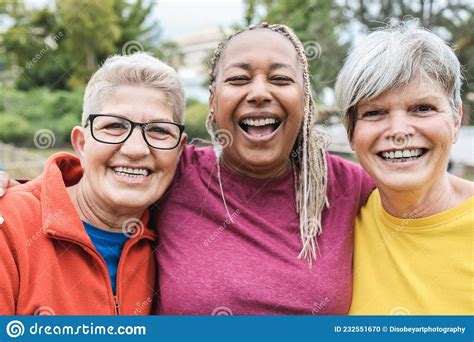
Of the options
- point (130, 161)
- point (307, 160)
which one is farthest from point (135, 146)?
point (307, 160)

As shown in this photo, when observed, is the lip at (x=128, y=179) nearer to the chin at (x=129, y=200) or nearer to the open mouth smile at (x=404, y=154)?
the chin at (x=129, y=200)

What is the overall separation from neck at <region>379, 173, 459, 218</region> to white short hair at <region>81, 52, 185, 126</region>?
1.03 metres

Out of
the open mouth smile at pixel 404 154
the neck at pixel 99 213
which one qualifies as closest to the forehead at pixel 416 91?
the open mouth smile at pixel 404 154

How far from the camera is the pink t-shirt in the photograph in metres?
2.21

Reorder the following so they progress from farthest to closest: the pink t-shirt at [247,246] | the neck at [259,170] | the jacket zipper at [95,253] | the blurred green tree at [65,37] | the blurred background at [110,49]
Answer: the blurred green tree at [65,37] < the blurred background at [110,49] < the neck at [259,170] < the pink t-shirt at [247,246] < the jacket zipper at [95,253]

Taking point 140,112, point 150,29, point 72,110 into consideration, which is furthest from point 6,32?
point 140,112

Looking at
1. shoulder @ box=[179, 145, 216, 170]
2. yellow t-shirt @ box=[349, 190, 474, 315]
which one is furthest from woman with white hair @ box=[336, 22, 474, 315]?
shoulder @ box=[179, 145, 216, 170]

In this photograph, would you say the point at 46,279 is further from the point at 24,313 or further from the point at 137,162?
the point at 137,162

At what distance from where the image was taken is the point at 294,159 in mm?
2686

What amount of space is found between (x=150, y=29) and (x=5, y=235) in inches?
1037

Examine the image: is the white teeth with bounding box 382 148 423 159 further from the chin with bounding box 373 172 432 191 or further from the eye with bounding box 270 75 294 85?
the eye with bounding box 270 75 294 85

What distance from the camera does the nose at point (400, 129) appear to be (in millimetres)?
2133

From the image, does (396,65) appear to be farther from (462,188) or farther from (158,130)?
(158,130)

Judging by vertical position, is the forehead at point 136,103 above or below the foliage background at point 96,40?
below
